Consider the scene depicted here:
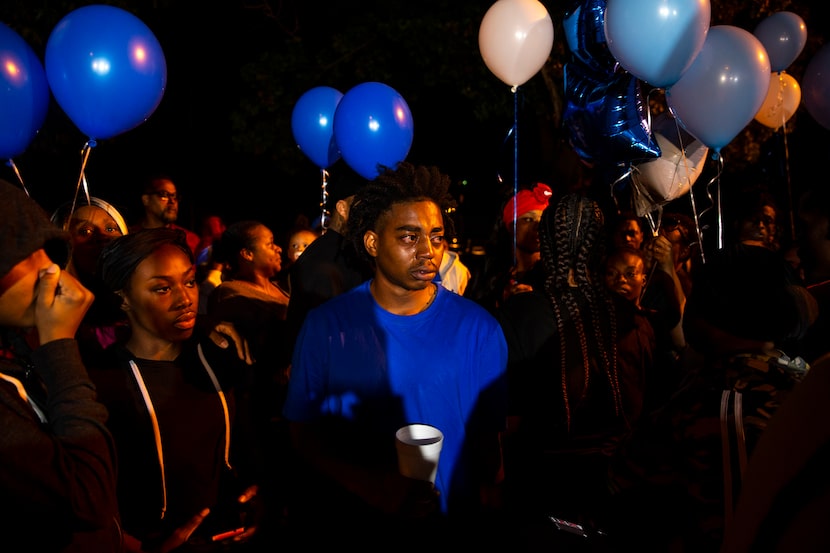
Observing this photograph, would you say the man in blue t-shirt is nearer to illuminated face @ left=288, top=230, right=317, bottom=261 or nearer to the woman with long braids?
the woman with long braids

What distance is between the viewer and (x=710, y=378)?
5.61ft

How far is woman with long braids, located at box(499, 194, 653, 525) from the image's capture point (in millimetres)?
2684

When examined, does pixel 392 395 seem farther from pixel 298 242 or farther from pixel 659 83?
pixel 298 242

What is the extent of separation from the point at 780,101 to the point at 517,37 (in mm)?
3697

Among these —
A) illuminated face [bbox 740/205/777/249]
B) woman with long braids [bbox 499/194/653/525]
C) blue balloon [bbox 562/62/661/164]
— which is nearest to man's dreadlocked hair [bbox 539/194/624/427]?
woman with long braids [bbox 499/194/653/525]

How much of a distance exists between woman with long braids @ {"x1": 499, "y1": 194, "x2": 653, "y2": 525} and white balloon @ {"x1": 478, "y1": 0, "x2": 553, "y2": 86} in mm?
2910

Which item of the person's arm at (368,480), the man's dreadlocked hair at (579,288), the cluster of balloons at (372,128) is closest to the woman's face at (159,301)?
the person's arm at (368,480)

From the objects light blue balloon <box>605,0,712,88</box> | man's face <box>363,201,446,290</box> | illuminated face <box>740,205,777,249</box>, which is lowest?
illuminated face <box>740,205,777,249</box>

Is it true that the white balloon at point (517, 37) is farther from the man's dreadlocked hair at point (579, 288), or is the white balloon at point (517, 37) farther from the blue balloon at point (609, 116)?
the man's dreadlocked hair at point (579, 288)

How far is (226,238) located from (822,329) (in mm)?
4066

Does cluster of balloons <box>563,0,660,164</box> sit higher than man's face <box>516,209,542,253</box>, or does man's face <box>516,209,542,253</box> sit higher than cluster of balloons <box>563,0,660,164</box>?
cluster of balloons <box>563,0,660,164</box>

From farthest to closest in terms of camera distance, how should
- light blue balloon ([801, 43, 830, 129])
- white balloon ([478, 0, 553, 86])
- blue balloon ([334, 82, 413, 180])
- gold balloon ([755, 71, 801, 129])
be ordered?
gold balloon ([755, 71, 801, 129]) < light blue balloon ([801, 43, 830, 129]) < white balloon ([478, 0, 553, 86]) < blue balloon ([334, 82, 413, 180])

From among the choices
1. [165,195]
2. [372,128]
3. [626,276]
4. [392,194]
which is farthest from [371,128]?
[165,195]

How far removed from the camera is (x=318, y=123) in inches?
226
